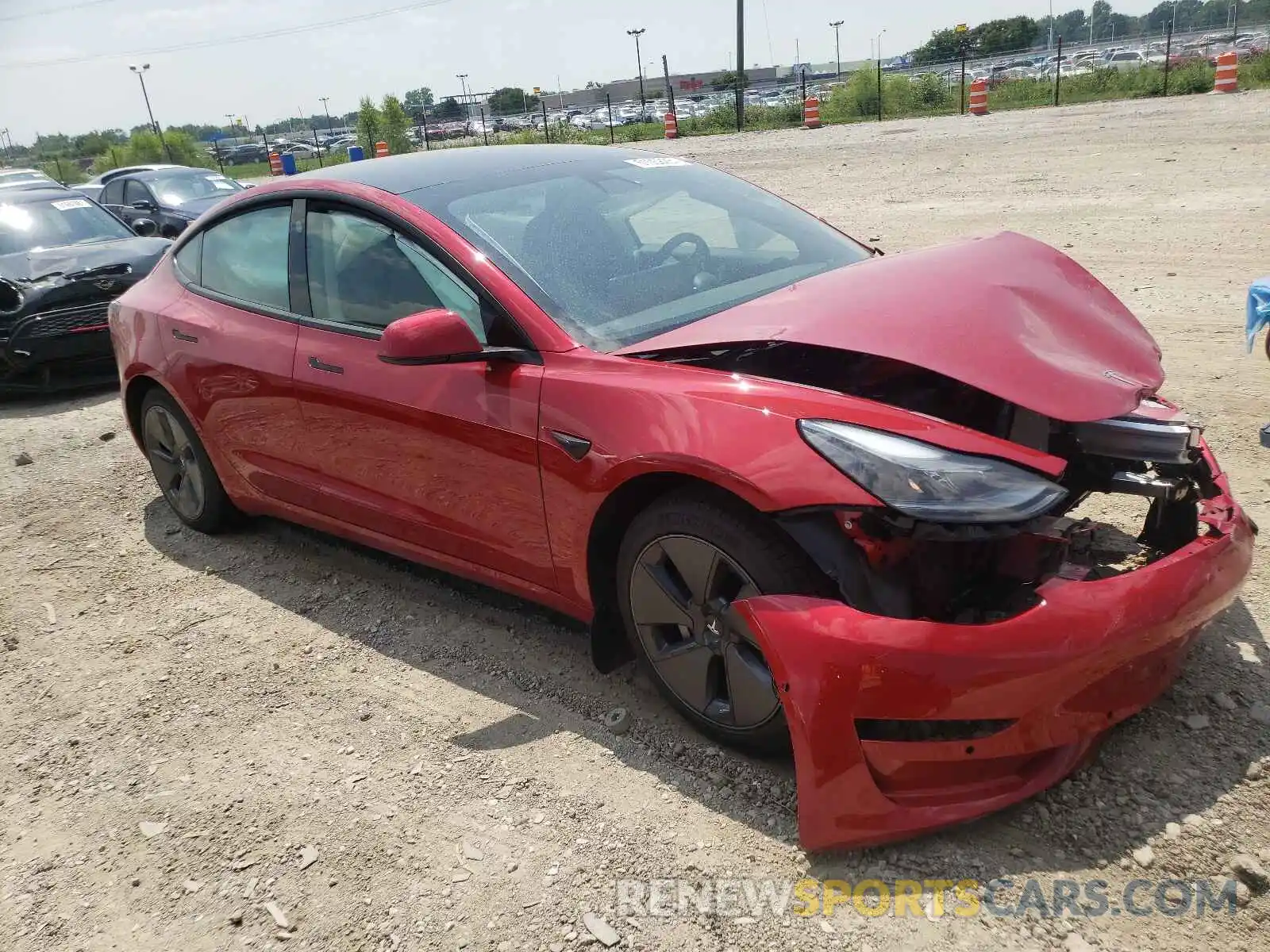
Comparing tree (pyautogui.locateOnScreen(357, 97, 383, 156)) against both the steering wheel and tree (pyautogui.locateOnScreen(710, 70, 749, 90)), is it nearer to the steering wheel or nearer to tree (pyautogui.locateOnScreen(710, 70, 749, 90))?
tree (pyautogui.locateOnScreen(710, 70, 749, 90))

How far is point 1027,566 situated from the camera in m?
2.43

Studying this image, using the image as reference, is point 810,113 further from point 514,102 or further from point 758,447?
point 514,102

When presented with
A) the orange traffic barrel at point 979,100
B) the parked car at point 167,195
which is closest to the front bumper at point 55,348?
the parked car at point 167,195

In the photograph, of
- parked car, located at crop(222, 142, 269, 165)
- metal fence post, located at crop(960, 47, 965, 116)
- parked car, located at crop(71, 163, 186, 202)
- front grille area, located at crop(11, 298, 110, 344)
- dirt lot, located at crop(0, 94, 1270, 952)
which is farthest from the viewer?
parked car, located at crop(222, 142, 269, 165)

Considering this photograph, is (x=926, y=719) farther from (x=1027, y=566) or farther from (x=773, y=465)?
(x=773, y=465)

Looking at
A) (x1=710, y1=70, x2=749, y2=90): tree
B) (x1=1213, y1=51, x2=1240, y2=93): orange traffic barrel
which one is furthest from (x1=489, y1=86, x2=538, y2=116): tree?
(x1=1213, y1=51, x2=1240, y2=93): orange traffic barrel

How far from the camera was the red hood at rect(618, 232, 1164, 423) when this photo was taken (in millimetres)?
2494

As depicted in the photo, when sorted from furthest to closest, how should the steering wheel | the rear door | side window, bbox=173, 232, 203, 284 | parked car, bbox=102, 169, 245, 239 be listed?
parked car, bbox=102, 169, 245, 239 < side window, bbox=173, 232, 203, 284 < the rear door < the steering wheel

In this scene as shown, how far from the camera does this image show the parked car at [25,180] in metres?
9.73

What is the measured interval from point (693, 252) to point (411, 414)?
1.11 meters

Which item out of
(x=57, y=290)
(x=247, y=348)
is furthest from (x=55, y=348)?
(x=247, y=348)

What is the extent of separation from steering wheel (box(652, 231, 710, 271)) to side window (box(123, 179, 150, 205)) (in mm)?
12806

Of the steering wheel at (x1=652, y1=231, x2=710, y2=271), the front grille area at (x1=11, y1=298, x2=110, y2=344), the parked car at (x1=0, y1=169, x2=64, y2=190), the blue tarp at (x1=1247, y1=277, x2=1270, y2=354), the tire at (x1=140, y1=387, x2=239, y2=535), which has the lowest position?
the tire at (x1=140, y1=387, x2=239, y2=535)

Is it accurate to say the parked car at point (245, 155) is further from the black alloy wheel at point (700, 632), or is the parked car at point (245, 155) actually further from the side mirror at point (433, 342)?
the black alloy wheel at point (700, 632)
